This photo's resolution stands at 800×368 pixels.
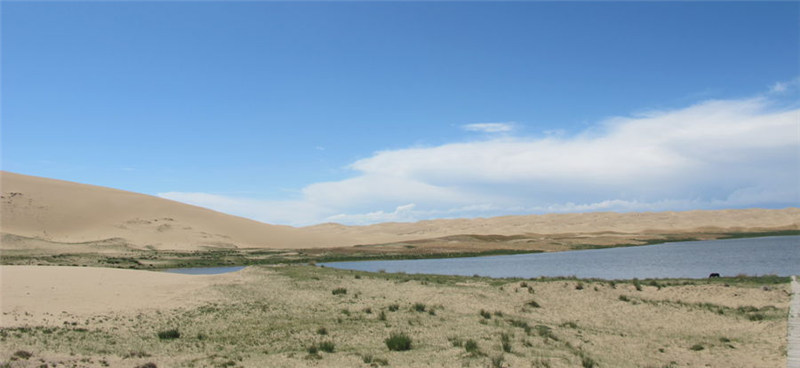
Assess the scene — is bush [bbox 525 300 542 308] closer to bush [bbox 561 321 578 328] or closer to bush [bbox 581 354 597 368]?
bush [bbox 561 321 578 328]

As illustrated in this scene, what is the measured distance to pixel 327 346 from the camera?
15.7m

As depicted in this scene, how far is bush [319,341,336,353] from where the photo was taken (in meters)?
15.5

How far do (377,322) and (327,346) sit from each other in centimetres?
544

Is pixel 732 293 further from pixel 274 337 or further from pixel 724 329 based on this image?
pixel 274 337

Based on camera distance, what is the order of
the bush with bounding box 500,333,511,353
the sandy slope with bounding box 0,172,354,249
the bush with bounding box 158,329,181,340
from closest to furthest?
the bush with bounding box 500,333,511,353 → the bush with bounding box 158,329,181,340 → the sandy slope with bounding box 0,172,354,249

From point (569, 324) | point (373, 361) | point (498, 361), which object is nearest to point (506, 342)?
point (498, 361)

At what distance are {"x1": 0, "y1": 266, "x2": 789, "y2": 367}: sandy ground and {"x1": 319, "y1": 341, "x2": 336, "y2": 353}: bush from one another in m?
0.32

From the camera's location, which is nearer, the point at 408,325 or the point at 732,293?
the point at 408,325

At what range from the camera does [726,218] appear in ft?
568

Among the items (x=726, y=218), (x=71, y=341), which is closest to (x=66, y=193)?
(x=71, y=341)

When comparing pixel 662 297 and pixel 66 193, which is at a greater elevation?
pixel 66 193

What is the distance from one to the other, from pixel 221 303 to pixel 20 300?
8.47m

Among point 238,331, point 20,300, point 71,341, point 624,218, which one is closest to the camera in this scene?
point 71,341

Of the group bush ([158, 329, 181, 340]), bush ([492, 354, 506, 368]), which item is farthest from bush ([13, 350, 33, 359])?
bush ([492, 354, 506, 368])
